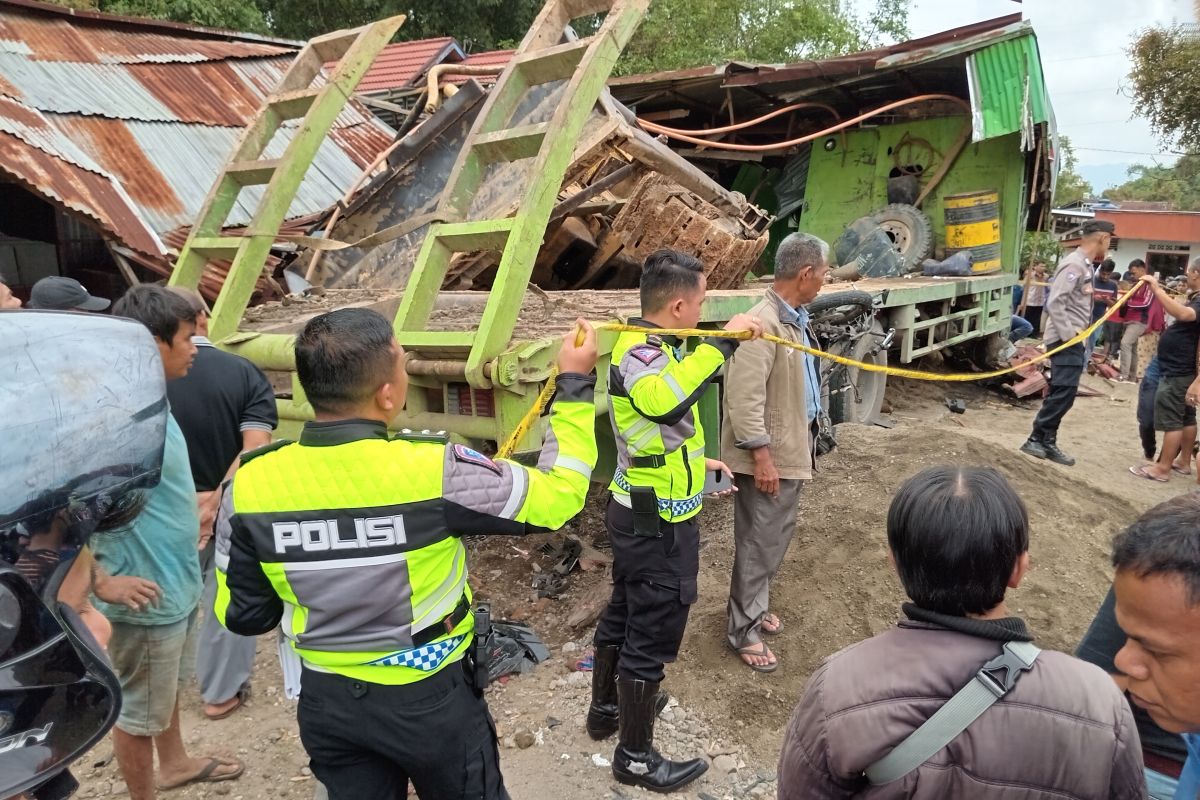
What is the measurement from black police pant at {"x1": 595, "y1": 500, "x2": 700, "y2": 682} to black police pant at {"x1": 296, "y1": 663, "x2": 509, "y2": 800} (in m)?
0.92

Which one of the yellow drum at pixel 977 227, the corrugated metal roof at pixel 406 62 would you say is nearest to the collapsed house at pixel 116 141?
the corrugated metal roof at pixel 406 62

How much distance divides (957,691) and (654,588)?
1.45 meters

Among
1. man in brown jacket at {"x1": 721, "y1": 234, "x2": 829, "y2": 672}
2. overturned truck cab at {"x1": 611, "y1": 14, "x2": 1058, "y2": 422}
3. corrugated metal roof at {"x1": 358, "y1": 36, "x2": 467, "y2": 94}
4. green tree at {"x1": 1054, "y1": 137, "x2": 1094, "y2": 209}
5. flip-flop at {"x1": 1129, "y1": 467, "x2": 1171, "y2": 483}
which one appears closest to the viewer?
man in brown jacket at {"x1": 721, "y1": 234, "x2": 829, "y2": 672}

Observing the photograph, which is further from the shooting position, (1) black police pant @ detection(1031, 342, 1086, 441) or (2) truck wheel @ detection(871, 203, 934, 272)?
(2) truck wheel @ detection(871, 203, 934, 272)

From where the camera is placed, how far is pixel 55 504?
3.58ft

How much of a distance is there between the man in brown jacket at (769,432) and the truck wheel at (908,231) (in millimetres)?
5463

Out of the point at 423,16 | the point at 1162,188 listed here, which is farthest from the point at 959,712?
the point at 1162,188

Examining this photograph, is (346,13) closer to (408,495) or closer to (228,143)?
(228,143)

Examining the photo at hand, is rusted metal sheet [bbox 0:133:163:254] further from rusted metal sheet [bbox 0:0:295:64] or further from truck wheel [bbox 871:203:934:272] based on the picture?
truck wheel [bbox 871:203:934:272]

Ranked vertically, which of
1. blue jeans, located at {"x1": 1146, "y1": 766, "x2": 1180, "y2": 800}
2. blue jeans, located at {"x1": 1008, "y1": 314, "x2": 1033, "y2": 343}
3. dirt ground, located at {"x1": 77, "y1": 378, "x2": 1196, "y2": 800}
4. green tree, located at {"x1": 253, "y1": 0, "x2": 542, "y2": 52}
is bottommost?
dirt ground, located at {"x1": 77, "y1": 378, "x2": 1196, "y2": 800}

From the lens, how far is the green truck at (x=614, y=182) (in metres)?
2.74

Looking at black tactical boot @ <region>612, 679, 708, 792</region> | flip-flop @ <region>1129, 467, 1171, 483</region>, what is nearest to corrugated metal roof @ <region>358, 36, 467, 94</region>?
flip-flop @ <region>1129, 467, 1171, 483</region>

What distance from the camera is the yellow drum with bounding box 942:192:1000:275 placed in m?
7.86

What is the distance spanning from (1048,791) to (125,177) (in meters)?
6.34
